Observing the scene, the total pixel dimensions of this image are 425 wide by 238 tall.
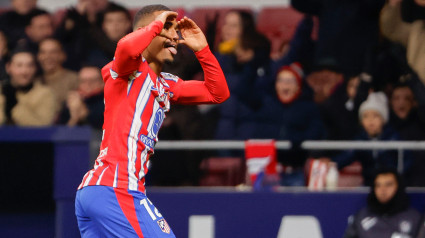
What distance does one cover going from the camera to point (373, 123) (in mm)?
6926

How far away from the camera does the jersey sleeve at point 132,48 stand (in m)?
3.85

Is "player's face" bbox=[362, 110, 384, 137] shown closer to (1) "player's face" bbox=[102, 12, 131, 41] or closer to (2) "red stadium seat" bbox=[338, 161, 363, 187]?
(2) "red stadium seat" bbox=[338, 161, 363, 187]

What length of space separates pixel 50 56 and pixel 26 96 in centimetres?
80

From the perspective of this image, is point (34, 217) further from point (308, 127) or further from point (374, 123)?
point (374, 123)

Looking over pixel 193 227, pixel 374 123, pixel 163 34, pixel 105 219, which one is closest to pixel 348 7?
pixel 374 123

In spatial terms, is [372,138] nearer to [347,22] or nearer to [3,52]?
[347,22]

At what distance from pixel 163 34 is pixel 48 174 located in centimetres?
282

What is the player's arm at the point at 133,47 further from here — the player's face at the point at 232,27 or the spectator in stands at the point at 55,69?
the spectator in stands at the point at 55,69

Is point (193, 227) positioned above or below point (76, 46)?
below

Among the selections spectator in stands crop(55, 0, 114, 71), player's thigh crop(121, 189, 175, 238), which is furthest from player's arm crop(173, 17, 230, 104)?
spectator in stands crop(55, 0, 114, 71)

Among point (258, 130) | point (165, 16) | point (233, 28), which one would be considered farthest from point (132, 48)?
point (233, 28)

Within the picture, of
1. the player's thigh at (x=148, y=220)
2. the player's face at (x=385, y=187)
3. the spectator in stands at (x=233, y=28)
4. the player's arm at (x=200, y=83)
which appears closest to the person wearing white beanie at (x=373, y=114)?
→ the player's face at (x=385, y=187)

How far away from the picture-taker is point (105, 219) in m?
3.96

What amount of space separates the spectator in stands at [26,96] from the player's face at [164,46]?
10.9 feet
